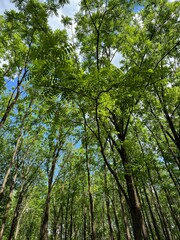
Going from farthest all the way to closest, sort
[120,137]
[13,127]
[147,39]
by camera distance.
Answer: [13,127], [147,39], [120,137]

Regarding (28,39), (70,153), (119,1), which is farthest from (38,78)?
(70,153)

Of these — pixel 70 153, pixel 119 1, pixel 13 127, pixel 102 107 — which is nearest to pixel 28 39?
pixel 119 1

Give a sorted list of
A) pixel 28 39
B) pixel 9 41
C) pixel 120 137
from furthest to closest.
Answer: pixel 9 41
pixel 28 39
pixel 120 137

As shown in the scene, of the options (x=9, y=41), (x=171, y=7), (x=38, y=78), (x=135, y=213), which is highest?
(x=9, y=41)

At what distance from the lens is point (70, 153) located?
19.7 m

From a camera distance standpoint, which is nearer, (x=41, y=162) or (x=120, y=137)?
(x=120, y=137)

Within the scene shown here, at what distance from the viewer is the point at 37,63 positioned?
11.7 ft

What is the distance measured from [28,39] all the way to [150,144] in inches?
597

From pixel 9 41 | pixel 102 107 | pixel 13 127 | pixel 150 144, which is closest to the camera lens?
pixel 102 107

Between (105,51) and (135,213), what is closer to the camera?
(135,213)

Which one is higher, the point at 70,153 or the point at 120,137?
the point at 70,153

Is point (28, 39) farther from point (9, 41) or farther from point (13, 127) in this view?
point (13, 127)

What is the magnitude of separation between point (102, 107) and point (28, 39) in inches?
318

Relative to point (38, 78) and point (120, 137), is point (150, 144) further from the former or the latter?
point (38, 78)
